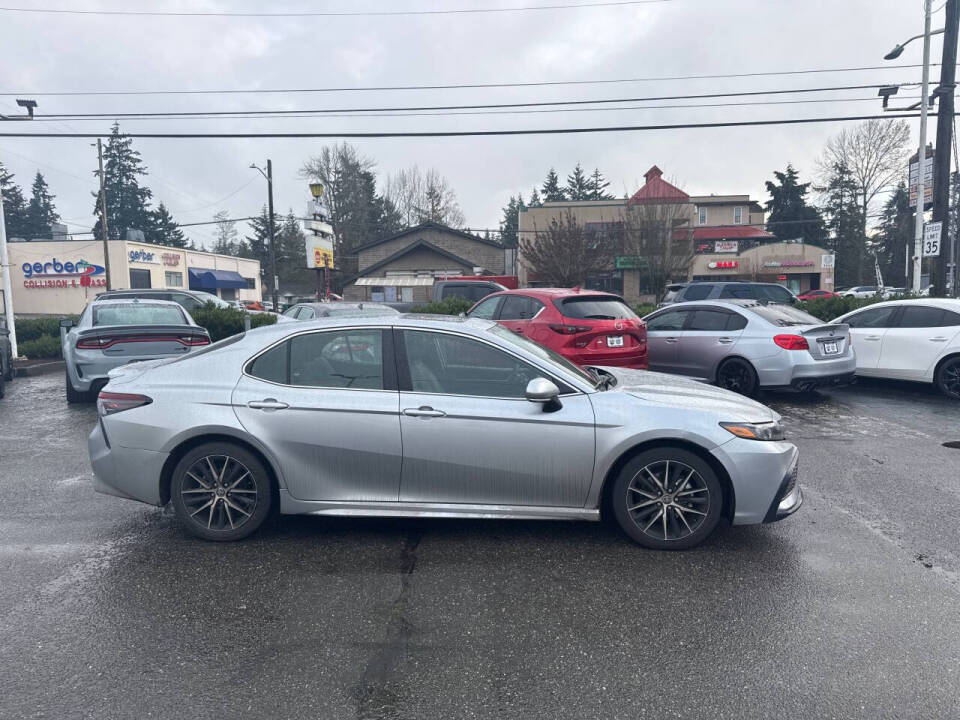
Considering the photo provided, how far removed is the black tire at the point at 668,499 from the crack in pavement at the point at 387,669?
1497 millimetres

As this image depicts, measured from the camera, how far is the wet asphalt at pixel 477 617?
2920 millimetres

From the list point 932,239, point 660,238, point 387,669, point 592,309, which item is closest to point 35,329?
point 592,309

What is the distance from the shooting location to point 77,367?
9.59 meters

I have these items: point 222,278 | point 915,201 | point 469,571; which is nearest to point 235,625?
point 469,571

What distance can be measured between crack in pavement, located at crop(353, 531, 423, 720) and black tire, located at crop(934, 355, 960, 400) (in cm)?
949

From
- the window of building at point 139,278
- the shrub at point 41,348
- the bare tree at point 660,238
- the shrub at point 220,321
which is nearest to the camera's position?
the shrub at point 220,321

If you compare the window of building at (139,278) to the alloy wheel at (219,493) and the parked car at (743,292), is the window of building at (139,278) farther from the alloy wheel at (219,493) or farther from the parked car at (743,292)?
the alloy wheel at (219,493)

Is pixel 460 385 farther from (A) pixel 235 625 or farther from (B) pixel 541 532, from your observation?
(A) pixel 235 625

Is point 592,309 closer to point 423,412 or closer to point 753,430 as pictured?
point 753,430

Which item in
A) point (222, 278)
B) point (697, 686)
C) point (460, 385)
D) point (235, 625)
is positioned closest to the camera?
point (697, 686)

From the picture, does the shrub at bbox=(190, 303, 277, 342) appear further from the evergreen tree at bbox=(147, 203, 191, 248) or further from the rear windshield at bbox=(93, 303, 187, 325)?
the evergreen tree at bbox=(147, 203, 191, 248)

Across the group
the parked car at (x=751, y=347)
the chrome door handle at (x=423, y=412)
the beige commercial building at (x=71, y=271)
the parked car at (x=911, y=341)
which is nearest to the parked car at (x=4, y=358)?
the chrome door handle at (x=423, y=412)

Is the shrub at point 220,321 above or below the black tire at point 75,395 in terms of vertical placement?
above

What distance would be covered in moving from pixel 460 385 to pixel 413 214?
6970cm
